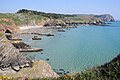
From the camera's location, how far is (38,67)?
19031 mm

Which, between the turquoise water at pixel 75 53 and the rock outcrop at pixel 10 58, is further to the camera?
the turquoise water at pixel 75 53

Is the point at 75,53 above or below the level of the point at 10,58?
below

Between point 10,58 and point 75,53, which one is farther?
point 75,53

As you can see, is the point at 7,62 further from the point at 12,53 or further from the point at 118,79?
the point at 118,79

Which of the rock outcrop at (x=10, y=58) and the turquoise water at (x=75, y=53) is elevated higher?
the rock outcrop at (x=10, y=58)

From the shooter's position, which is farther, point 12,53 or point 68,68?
point 68,68

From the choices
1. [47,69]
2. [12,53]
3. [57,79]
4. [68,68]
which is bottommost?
[68,68]

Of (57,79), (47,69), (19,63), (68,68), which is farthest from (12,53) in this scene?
(57,79)

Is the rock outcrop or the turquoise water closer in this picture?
the rock outcrop

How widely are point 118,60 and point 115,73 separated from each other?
43.8 inches

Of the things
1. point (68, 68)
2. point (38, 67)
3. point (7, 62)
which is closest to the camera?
point (38, 67)

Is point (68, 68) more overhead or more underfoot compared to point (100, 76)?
more underfoot

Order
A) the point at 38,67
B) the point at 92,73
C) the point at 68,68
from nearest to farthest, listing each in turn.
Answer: the point at 92,73 < the point at 38,67 < the point at 68,68

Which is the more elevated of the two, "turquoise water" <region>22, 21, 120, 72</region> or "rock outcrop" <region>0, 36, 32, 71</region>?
"rock outcrop" <region>0, 36, 32, 71</region>
